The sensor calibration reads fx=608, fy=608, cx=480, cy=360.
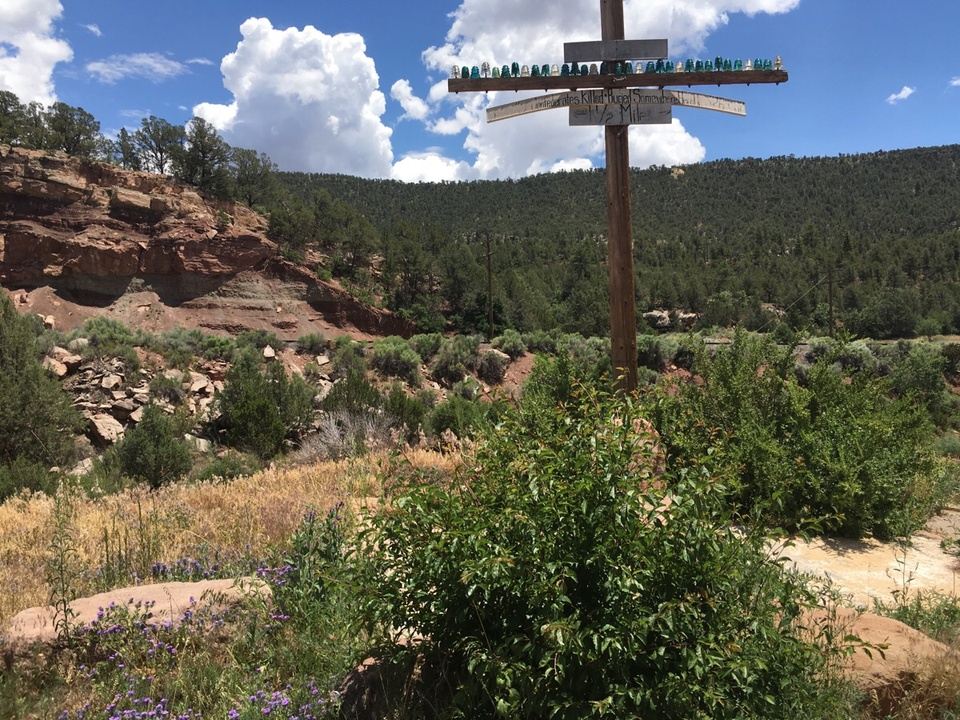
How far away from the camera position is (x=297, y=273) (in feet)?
105

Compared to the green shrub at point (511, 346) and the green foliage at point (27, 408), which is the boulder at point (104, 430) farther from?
the green shrub at point (511, 346)

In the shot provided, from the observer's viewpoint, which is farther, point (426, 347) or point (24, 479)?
point (426, 347)

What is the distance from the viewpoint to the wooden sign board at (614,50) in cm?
497

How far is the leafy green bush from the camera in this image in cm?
197

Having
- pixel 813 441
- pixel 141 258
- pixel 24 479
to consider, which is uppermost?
pixel 141 258

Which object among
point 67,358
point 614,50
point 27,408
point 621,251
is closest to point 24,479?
point 27,408

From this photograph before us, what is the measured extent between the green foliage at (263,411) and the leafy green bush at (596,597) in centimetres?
1264

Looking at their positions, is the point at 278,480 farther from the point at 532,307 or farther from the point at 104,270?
the point at 532,307

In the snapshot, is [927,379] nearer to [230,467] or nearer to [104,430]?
[230,467]

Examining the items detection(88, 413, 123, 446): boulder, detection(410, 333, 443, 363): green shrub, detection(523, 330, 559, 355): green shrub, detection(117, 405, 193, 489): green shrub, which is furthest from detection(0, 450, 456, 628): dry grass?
detection(523, 330, 559, 355): green shrub

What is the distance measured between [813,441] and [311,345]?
2357 centimetres

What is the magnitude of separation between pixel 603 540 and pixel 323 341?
25662 mm

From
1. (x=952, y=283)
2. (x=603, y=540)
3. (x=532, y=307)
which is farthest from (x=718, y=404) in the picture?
(x=952, y=283)

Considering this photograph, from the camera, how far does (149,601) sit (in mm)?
3342
